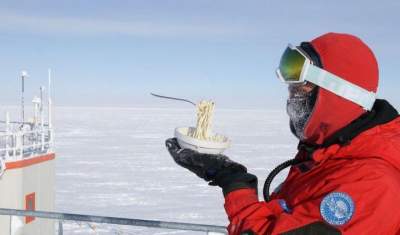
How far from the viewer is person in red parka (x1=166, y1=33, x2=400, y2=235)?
4.37 ft

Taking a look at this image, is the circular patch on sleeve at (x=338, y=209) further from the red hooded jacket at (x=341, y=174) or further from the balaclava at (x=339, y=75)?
the balaclava at (x=339, y=75)

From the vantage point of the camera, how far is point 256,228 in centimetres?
148

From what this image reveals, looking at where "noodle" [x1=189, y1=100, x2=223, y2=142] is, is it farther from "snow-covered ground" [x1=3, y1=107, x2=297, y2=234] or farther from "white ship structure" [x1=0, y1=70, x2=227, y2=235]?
"snow-covered ground" [x1=3, y1=107, x2=297, y2=234]

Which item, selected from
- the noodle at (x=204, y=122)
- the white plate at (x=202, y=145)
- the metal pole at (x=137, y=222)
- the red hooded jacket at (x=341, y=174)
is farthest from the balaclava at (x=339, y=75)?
the metal pole at (x=137, y=222)

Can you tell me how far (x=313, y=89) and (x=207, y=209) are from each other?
46.3 ft

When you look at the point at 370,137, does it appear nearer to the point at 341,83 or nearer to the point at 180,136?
the point at 341,83

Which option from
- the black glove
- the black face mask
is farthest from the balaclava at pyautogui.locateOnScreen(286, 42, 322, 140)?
the black glove

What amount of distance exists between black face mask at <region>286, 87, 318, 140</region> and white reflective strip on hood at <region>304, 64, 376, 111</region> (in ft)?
0.21

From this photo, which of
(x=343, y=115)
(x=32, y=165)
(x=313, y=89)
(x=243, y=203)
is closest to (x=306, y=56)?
(x=313, y=89)

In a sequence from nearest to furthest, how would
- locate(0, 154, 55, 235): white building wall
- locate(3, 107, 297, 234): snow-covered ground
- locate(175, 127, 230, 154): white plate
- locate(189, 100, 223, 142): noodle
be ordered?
locate(175, 127, 230, 154): white plate
locate(189, 100, 223, 142): noodle
locate(0, 154, 55, 235): white building wall
locate(3, 107, 297, 234): snow-covered ground

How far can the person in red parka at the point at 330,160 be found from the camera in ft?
4.37

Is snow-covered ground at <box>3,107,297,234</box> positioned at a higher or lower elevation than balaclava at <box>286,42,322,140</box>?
lower

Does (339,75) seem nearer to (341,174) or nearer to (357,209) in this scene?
(341,174)

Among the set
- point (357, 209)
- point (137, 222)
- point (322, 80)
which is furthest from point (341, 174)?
point (137, 222)
